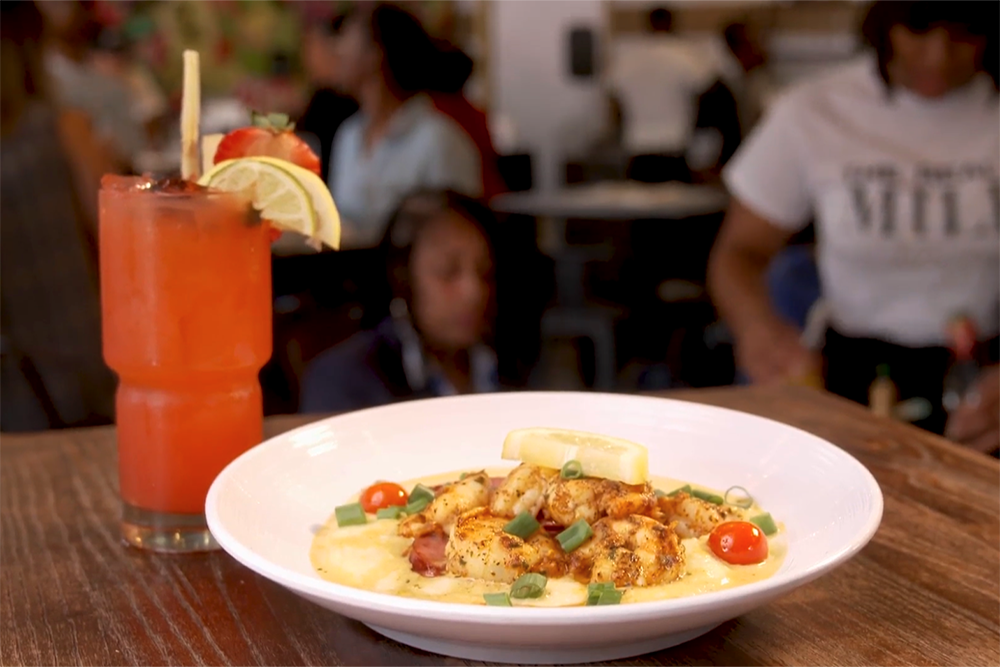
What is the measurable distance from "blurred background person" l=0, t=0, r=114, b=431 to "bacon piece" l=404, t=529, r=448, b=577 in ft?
5.12

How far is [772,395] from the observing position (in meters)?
1.52

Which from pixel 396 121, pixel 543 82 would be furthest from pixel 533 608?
pixel 543 82

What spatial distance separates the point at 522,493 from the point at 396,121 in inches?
134

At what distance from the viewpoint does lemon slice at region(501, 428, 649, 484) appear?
85 cm

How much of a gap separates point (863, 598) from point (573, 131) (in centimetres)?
840

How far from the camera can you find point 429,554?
33.3 inches

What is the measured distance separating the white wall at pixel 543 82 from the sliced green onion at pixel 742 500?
808cm

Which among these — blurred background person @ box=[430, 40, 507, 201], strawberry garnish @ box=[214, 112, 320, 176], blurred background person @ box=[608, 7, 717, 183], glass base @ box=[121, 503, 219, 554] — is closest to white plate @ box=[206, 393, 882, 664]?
glass base @ box=[121, 503, 219, 554]

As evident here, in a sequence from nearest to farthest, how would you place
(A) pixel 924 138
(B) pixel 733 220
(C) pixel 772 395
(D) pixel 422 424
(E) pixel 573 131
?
1. (D) pixel 422 424
2. (C) pixel 772 395
3. (A) pixel 924 138
4. (B) pixel 733 220
5. (E) pixel 573 131

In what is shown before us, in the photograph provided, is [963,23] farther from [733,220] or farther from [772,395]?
[772,395]

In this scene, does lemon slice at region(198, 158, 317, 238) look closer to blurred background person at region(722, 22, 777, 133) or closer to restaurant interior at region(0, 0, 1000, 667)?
restaurant interior at region(0, 0, 1000, 667)

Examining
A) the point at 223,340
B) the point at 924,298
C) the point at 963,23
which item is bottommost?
the point at 924,298

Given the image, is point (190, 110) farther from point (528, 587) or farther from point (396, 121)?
point (396, 121)

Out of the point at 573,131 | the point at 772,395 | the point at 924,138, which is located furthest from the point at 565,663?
the point at 573,131
